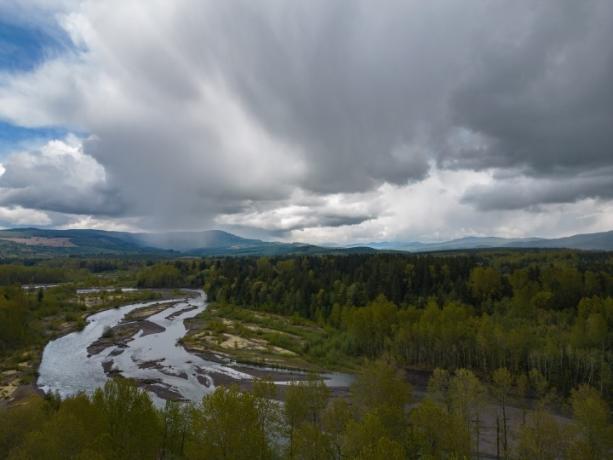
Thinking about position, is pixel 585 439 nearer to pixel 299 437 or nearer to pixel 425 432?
pixel 425 432

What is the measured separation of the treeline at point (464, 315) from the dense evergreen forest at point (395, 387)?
49 centimetres

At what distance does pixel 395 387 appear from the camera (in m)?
48.7

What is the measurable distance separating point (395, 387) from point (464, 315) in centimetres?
6324

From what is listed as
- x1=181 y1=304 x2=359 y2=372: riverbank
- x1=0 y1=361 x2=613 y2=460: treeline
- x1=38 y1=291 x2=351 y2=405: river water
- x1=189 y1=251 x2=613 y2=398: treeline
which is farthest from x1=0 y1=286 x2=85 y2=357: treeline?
x1=0 y1=361 x2=613 y2=460: treeline

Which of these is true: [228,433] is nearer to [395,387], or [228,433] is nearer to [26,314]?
[395,387]

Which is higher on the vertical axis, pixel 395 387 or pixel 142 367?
pixel 395 387

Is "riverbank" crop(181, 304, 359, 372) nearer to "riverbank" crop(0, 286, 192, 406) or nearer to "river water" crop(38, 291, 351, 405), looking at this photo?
"river water" crop(38, 291, 351, 405)

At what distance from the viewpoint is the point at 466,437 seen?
37250 millimetres

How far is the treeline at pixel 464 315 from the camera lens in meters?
88.1

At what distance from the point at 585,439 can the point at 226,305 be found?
15745cm

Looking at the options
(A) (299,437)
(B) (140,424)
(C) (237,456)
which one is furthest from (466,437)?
(B) (140,424)

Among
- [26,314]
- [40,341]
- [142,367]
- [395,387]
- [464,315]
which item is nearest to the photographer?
[395,387]

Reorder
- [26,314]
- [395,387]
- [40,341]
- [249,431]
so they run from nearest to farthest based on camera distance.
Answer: [249,431] < [395,387] < [40,341] < [26,314]

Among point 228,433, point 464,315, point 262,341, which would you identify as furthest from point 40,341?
point 464,315
